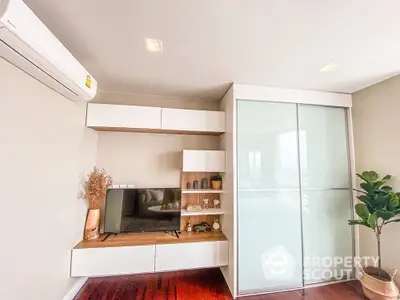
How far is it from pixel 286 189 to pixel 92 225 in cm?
251

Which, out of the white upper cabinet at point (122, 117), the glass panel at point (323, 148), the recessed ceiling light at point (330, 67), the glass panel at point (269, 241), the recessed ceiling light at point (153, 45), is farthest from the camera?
the glass panel at point (323, 148)

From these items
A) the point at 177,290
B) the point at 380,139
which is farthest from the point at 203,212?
the point at 380,139

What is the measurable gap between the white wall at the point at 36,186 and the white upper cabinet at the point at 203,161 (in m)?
1.31

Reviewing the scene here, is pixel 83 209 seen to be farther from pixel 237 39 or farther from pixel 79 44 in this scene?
pixel 237 39

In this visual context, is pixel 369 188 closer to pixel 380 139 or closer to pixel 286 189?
pixel 380 139

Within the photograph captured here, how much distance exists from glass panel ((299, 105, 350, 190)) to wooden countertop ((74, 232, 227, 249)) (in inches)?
56.6

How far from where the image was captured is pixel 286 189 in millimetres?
2549

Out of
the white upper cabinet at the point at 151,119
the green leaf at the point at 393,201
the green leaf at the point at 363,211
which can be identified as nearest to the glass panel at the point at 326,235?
the green leaf at the point at 363,211

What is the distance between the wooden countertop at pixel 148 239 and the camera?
7.66ft

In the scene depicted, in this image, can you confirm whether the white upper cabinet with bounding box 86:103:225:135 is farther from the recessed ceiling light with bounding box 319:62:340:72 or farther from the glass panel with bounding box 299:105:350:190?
the recessed ceiling light with bounding box 319:62:340:72

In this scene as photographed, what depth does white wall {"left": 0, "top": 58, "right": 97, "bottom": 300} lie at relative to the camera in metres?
1.35

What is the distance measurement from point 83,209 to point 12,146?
4.43 feet

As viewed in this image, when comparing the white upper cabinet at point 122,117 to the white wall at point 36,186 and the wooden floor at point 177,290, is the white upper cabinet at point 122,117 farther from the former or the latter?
the wooden floor at point 177,290

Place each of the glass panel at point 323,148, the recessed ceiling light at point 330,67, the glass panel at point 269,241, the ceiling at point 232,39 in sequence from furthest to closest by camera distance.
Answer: the glass panel at point 323,148, the glass panel at point 269,241, the recessed ceiling light at point 330,67, the ceiling at point 232,39
